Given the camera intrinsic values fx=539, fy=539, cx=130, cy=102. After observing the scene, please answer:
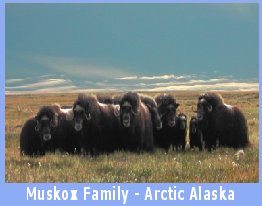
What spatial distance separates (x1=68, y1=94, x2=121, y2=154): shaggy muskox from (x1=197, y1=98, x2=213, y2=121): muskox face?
220 cm

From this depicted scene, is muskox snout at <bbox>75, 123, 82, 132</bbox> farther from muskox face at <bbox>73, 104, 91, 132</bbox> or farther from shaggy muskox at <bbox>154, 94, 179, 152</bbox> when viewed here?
shaggy muskox at <bbox>154, 94, 179, 152</bbox>

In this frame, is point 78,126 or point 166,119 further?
point 166,119

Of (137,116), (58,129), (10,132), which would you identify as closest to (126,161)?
(137,116)

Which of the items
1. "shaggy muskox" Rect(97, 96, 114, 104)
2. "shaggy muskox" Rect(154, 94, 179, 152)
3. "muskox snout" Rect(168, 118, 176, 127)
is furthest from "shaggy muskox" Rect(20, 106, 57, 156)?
"muskox snout" Rect(168, 118, 176, 127)

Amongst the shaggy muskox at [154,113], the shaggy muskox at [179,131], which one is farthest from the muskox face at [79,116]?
the shaggy muskox at [179,131]

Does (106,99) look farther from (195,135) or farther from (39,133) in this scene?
(195,135)

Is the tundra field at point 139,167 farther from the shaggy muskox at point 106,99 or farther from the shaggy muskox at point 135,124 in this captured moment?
the shaggy muskox at point 106,99

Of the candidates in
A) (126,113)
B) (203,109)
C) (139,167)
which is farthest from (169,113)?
(139,167)

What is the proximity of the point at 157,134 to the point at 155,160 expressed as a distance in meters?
2.59

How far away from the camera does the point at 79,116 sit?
12.5m

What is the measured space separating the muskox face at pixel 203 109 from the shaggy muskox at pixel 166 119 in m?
0.59

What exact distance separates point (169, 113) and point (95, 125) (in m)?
2.21

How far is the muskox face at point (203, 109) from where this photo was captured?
45.6 feet

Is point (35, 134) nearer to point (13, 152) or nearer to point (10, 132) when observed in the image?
point (13, 152)
